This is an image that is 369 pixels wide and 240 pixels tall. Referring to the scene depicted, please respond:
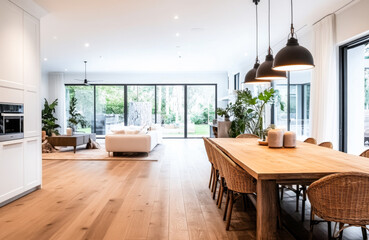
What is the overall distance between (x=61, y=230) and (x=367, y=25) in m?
4.86

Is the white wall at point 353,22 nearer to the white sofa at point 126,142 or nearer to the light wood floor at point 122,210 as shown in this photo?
the light wood floor at point 122,210

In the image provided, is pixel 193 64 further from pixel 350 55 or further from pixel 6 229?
pixel 6 229

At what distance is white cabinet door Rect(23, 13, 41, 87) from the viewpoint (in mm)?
3891

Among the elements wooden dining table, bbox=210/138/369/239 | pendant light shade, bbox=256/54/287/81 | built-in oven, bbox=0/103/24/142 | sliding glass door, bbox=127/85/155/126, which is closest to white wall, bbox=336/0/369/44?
pendant light shade, bbox=256/54/287/81

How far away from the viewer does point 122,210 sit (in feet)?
10.8

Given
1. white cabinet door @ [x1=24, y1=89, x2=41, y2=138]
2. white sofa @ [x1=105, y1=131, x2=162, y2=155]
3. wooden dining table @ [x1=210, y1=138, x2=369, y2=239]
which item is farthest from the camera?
white sofa @ [x1=105, y1=131, x2=162, y2=155]

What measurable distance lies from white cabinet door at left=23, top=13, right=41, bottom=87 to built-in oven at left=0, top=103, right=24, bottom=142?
45 cm

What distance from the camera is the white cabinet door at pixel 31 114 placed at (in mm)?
3877

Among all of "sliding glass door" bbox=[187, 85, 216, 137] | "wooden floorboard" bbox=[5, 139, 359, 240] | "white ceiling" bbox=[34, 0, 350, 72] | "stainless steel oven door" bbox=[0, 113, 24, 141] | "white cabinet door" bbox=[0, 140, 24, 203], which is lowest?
"wooden floorboard" bbox=[5, 139, 359, 240]

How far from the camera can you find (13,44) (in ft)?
11.9

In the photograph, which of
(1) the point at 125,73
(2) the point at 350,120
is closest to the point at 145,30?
(2) the point at 350,120

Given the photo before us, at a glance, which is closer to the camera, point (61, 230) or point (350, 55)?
point (61, 230)

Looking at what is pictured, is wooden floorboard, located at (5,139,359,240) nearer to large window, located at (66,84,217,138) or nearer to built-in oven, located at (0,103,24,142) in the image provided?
built-in oven, located at (0,103,24,142)

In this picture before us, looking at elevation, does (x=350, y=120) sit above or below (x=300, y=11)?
below
